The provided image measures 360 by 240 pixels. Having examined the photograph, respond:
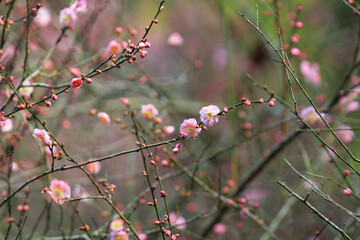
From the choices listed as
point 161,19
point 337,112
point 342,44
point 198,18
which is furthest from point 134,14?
point 337,112

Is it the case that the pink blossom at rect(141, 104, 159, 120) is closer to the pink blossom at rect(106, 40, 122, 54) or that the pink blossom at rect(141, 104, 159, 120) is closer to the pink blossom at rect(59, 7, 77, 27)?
the pink blossom at rect(106, 40, 122, 54)

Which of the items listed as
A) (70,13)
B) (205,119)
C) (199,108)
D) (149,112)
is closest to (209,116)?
→ (205,119)

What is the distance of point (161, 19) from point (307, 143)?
314cm

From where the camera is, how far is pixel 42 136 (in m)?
1.96

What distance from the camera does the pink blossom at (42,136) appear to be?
1.94 meters

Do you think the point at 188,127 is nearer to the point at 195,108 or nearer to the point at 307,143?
the point at 195,108

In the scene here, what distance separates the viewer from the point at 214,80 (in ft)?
23.4

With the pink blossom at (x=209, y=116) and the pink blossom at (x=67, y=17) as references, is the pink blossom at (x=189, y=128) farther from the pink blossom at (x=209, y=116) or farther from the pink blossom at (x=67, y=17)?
the pink blossom at (x=67, y=17)

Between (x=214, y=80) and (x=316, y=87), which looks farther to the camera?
(x=214, y=80)

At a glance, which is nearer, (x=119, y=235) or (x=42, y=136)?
(x=42, y=136)

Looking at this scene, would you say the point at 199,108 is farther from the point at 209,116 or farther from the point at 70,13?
the point at 209,116

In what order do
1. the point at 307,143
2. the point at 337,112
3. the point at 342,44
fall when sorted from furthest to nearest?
the point at 307,143, the point at 342,44, the point at 337,112

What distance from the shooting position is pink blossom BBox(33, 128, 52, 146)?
1941 mm

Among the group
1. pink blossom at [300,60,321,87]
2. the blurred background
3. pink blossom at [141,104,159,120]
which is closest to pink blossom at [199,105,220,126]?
the blurred background
